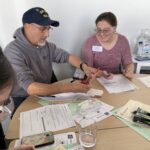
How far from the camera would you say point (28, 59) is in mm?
1813

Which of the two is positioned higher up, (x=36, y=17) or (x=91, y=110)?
(x=36, y=17)

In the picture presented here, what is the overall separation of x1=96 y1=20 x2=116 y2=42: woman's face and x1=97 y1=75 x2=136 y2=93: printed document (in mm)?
470

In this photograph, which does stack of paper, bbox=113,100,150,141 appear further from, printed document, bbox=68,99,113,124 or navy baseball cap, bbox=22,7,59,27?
navy baseball cap, bbox=22,7,59,27

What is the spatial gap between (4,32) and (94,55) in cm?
108

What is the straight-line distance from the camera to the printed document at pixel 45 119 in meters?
1.29

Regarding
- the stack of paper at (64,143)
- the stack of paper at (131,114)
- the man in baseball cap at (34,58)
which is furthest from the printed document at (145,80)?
the stack of paper at (64,143)

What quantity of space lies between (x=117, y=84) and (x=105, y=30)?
63 cm

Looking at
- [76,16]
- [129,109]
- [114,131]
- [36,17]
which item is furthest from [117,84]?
[76,16]

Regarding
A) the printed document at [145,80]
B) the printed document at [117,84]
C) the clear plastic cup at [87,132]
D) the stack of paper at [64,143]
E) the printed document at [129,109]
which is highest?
the printed document at [117,84]

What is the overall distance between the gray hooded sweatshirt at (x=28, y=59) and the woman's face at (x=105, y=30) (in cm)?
42

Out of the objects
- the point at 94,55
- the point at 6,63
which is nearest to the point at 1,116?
the point at 6,63

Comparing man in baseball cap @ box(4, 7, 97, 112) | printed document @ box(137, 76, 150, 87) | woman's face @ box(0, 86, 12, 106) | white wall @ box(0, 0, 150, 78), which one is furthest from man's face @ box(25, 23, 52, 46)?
woman's face @ box(0, 86, 12, 106)

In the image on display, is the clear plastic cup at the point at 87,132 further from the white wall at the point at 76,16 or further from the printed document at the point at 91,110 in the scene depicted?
the white wall at the point at 76,16

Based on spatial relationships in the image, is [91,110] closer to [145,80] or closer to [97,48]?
[145,80]
